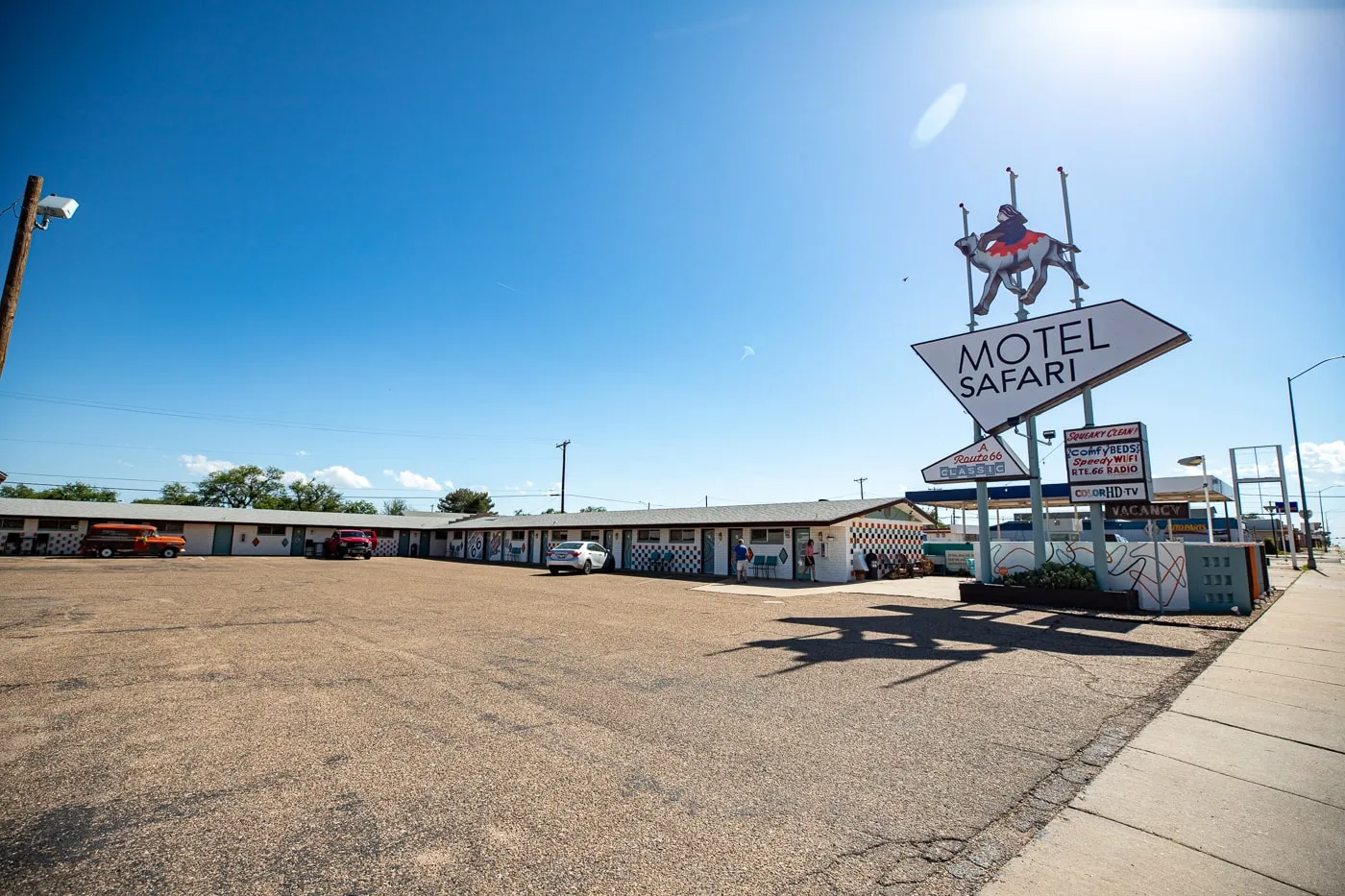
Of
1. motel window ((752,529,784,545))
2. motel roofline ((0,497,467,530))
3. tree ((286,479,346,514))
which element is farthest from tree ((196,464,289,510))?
motel window ((752,529,784,545))

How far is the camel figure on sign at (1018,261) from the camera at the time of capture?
15484mm

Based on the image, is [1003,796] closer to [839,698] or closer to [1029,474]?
[839,698]

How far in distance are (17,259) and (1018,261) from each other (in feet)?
65.6

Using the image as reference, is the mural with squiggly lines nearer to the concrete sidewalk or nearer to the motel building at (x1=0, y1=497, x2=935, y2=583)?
the concrete sidewalk

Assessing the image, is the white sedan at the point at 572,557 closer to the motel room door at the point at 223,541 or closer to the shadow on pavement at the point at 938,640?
the shadow on pavement at the point at 938,640

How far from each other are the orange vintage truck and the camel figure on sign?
42.1 meters

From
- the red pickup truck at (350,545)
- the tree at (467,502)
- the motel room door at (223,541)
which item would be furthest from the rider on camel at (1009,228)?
the tree at (467,502)

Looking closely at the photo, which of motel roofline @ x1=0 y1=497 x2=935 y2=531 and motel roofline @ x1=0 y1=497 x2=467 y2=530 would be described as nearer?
motel roofline @ x1=0 y1=497 x2=935 y2=531

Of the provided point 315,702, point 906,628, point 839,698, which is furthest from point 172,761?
point 906,628

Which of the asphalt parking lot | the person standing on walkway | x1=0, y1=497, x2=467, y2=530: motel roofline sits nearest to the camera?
the asphalt parking lot

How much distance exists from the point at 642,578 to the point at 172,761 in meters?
20.6

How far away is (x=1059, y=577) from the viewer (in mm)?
14102

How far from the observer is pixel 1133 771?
14.1 feet

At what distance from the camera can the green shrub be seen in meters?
13.8
